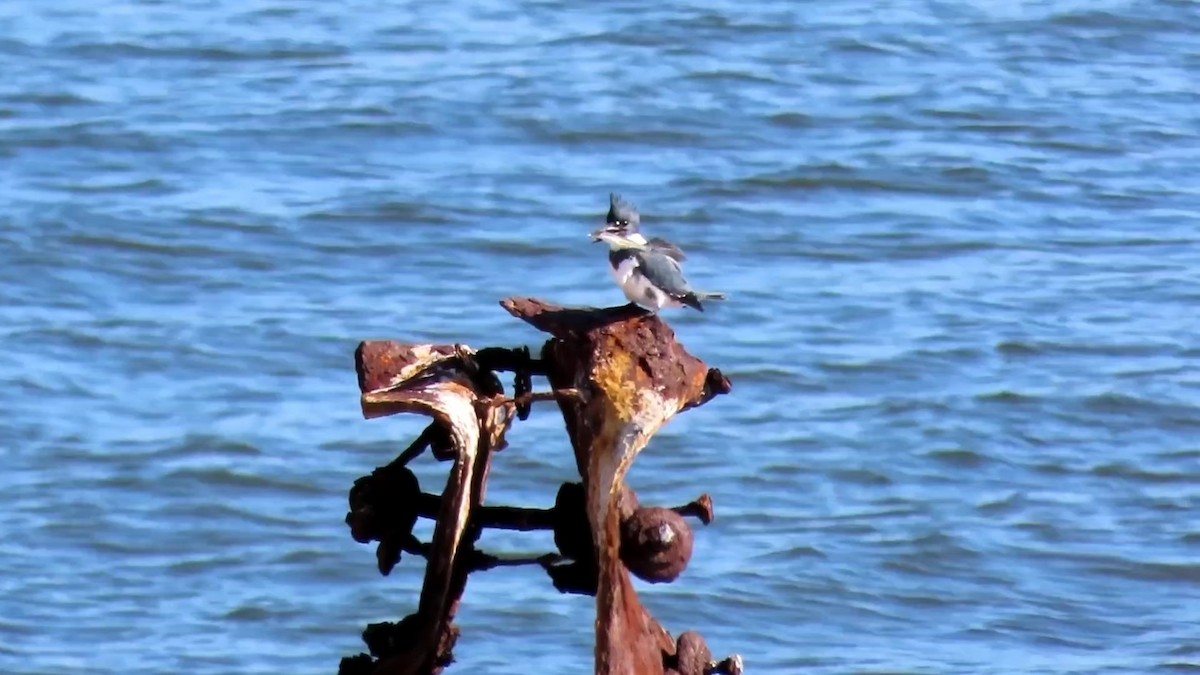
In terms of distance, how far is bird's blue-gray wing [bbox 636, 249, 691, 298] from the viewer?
3059 millimetres

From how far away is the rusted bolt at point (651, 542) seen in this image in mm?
1691

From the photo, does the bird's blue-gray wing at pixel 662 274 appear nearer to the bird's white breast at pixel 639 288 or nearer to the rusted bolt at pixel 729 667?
the bird's white breast at pixel 639 288

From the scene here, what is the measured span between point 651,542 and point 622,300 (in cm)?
507

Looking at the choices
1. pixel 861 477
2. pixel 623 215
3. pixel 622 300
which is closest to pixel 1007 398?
pixel 861 477

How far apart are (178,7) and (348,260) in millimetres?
4750

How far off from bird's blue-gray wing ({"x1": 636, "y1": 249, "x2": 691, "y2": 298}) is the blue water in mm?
2263

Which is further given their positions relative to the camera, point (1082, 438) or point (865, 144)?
point (865, 144)

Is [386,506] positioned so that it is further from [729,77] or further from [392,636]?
[729,77]

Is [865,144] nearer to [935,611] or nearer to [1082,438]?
[1082,438]

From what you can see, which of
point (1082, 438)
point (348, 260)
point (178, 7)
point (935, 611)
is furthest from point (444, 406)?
point (178, 7)

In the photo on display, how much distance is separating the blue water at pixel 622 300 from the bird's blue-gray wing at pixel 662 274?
7.43 feet

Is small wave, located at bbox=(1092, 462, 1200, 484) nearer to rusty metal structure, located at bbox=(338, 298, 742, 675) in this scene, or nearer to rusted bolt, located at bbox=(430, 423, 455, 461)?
rusty metal structure, located at bbox=(338, 298, 742, 675)

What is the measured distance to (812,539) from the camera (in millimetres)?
6113

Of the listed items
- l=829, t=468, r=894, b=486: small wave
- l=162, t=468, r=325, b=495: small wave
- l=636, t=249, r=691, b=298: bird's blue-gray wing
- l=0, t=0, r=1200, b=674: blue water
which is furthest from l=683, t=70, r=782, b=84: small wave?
l=636, t=249, r=691, b=298: bird's blue-gray wing
